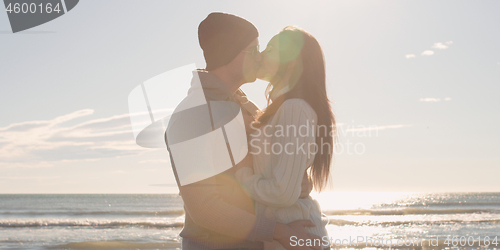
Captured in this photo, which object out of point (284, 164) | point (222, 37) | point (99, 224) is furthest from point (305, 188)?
point (99, 224)

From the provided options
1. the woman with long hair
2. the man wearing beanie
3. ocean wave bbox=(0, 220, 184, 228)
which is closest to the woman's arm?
the woman with long hair

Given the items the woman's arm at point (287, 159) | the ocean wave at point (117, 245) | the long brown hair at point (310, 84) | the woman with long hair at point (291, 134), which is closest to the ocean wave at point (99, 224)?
the ocean wave at point (117, 245)

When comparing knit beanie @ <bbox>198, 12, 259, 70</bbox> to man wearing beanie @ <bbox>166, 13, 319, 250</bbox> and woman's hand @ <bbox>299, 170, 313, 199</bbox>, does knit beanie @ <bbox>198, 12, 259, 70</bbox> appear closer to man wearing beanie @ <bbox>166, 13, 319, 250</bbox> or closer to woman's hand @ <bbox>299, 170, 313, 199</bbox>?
man wearing beanie @ <bbox>166, 13, 319, 250</bbox>

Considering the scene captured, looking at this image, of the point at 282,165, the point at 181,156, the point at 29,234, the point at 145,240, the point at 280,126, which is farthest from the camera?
the point at 29,234

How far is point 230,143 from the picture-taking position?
206 cm

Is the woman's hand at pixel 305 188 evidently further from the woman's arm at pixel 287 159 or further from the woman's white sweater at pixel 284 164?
the woman's arm at pixel 287 159

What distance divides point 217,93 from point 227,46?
0.43 meters

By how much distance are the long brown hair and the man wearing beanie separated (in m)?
0.19

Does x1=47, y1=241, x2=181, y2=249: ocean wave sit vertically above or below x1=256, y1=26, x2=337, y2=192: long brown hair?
below

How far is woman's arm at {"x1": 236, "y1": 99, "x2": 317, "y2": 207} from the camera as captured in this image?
6.58ft

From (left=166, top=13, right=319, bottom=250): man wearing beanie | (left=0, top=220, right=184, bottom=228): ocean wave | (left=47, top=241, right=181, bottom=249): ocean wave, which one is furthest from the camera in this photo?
(left=0, top=220, right=184, bottom=228): ocean wave

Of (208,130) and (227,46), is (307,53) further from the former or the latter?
(208,130)

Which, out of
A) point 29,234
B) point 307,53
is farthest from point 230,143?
point 29,234

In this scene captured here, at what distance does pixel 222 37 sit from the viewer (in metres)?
2.38
